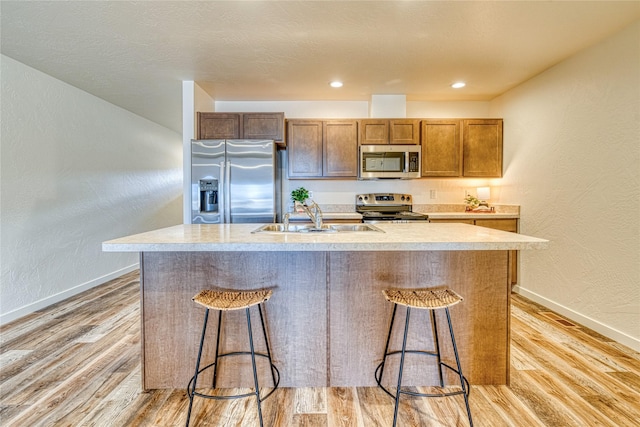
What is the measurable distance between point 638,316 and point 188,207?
425 cm

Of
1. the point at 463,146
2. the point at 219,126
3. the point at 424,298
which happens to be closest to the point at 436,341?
the point at 424,298

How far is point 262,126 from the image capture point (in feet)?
12.5

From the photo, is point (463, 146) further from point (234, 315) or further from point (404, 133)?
point (234, 315)

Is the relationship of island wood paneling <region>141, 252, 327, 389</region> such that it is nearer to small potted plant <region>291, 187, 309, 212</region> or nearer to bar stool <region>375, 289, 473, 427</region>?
bar stool <region>375, 289, 473, 427</region>

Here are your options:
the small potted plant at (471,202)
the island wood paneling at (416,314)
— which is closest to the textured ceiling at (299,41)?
the small potted plant at (471,202)

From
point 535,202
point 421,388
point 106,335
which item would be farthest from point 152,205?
point 535,202

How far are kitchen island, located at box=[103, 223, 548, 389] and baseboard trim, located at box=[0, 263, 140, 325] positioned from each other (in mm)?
2127

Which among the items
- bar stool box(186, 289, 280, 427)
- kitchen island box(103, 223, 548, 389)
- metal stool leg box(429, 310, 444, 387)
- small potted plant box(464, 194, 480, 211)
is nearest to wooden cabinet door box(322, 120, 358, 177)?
small potted plant box(464, 194, 480, 211)

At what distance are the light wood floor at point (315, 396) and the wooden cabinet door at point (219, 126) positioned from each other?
7.66 ft

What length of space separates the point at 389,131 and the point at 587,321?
2792 mm

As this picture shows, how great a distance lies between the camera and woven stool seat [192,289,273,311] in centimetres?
151

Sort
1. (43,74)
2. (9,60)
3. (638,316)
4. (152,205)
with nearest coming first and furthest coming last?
1. (638,316)
2. (9,60)
3. (43,74)
4. (152,205)

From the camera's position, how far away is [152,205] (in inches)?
211

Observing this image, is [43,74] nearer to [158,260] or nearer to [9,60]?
[9,60]
